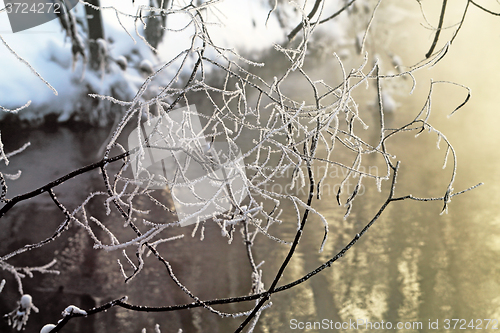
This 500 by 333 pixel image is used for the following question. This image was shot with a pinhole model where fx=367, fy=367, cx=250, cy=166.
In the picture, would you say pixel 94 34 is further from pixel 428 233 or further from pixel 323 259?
pixel 428 233

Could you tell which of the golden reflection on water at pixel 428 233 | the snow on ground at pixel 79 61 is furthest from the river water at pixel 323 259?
the snow on ground at pixel 79 61

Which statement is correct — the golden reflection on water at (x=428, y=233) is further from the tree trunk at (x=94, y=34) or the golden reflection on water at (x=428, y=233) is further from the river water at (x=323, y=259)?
the tree trunk at (x=94, y=34)

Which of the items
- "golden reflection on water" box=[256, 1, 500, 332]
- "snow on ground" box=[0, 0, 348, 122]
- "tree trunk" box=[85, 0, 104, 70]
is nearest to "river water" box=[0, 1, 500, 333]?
"golden reflection on water" box=[256, 1, 500, 332]

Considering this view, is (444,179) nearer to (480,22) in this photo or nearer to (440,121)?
(440,121)

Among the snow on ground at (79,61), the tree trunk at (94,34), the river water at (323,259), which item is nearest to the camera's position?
the river water at (323,259)

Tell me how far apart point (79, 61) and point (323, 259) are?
78.8 inches

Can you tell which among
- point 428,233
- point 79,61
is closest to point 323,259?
point 428,233

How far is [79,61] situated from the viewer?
96.3 inches

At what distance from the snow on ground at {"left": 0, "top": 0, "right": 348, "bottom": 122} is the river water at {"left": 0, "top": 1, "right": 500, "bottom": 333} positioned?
8.4 inches

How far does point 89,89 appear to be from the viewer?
2.46m

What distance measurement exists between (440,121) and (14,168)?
2873 mm

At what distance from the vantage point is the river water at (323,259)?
1.63 meters

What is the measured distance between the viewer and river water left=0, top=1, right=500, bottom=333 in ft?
5.35

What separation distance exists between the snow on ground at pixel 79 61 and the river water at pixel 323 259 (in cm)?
21
